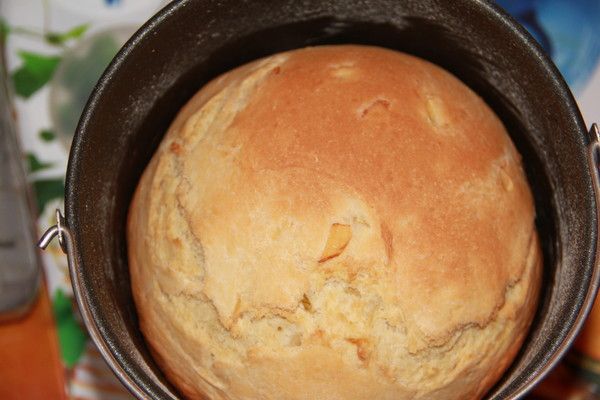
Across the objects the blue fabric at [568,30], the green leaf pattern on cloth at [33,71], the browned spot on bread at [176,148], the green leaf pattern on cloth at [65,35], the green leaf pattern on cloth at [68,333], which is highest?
the green leaf pattern on cloth at [65,35]

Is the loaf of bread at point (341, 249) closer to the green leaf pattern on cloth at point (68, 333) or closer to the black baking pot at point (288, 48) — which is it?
the black baking pot at point (288, 48)

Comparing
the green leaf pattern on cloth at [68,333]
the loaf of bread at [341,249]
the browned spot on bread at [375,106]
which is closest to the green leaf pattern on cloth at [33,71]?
the green leaf pattern on cloth at [68,333]

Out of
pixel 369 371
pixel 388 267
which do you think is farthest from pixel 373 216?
pixel 369 371

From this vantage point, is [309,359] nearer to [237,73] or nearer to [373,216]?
[373,216]

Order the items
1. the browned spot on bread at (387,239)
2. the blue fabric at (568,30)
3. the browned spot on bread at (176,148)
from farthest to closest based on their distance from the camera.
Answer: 1. the blue fabric at (568,30)
2. the browned spot on bread at (176,148)
3. the browned spot on bread at (387,239)

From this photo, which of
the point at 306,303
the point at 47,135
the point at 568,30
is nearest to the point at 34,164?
the point at 47,135

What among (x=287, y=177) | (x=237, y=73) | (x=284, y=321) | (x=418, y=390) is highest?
(x=237, y=73)

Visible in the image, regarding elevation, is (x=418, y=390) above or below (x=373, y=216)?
below
